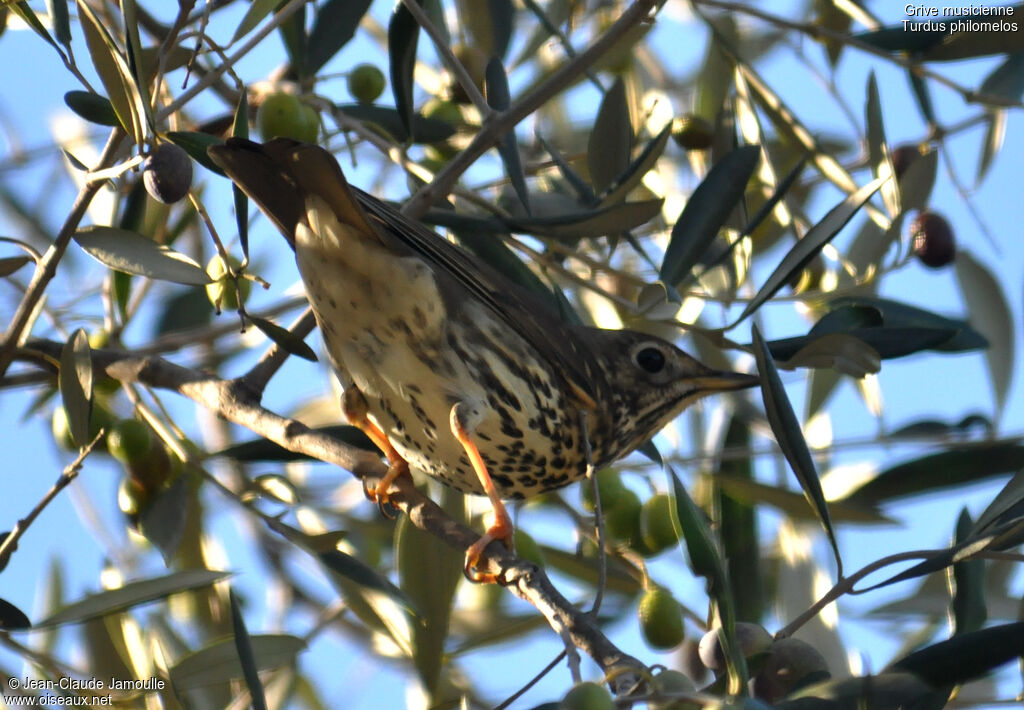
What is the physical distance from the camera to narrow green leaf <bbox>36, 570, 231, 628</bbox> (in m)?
2.73

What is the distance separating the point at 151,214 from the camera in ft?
14.0

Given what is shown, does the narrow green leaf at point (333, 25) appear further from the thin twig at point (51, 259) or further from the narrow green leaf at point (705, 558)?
the narrow green leaf at point (705, 558)

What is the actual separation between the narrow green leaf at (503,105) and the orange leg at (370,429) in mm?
894

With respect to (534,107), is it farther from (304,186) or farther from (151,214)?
(151,214)

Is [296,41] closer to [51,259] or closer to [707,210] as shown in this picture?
[51,259]

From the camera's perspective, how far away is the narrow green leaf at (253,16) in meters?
2.84

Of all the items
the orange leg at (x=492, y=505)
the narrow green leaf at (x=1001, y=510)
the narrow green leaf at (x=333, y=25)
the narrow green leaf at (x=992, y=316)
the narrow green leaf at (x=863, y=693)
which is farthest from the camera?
the narrow green leaf at (x=992, y=316)

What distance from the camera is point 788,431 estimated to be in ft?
9.05

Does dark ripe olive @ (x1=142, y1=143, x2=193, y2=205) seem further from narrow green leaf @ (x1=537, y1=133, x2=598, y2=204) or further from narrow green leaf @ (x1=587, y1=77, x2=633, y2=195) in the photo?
narrow green leaf @ (x1=587, y1=77, x2=633, y2=195)

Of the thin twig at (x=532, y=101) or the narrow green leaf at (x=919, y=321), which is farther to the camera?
the narrow green leaf at (x=919, y=321)

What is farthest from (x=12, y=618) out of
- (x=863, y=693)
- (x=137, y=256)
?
(x=863, y=693)

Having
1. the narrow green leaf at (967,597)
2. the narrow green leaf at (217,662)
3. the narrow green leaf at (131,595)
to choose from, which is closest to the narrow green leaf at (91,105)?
the narrow green leaf at (131,595)

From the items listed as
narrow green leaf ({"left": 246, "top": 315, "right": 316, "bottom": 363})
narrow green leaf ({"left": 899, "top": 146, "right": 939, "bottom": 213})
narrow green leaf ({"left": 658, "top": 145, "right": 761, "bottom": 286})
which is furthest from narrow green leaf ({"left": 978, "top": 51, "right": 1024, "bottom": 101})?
narrow green leaf ({"left": 246, "top": 315, "right": 316, "bottom": 363})

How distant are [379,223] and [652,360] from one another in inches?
52.0
